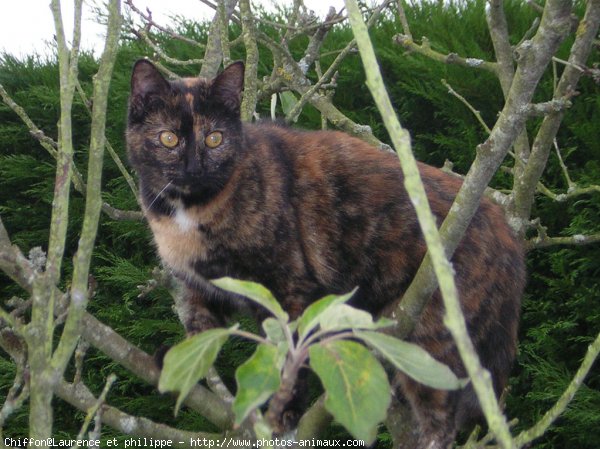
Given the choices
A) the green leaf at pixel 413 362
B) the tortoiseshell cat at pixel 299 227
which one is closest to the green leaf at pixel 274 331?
the green leaf at pixel 413 362

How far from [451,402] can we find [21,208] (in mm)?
3566

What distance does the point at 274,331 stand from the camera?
3.91 feet

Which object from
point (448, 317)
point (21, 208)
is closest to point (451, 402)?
point (448, 317)

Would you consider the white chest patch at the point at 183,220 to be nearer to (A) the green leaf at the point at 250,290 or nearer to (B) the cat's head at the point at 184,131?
(B) the cat's head at the point at 184,131

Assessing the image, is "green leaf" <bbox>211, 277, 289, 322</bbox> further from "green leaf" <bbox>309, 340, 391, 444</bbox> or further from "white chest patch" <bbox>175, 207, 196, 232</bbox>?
"white chest patch" <bbox>175, 207, 196, 232</bbox>

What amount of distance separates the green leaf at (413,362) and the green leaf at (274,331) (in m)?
0.15

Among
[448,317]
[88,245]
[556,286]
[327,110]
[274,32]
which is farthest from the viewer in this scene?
[274,32]

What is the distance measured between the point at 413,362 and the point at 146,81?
1.93 meters

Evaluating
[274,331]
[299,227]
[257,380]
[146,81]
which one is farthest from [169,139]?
[257,380]

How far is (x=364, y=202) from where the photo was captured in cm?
277

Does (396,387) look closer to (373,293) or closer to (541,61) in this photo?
(373,293)

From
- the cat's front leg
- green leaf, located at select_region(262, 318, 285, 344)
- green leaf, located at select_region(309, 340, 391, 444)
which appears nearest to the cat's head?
the cat's front leg

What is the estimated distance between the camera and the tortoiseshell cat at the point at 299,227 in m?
2.64

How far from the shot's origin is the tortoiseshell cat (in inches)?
104
